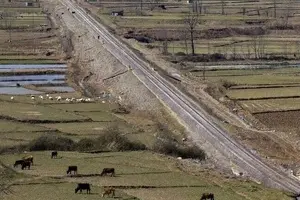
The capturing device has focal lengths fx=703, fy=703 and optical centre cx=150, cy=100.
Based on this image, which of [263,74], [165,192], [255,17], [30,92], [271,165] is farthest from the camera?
[255,17]

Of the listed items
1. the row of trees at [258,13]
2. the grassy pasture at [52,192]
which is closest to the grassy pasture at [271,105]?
the grassy pasture at [52,192]

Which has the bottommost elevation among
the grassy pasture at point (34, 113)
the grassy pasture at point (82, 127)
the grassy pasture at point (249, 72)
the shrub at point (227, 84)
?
the grassy pasture at point (249, 72)

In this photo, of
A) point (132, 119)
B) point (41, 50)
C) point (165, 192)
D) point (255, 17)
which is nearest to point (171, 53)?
point (41, 50)

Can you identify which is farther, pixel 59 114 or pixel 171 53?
pixel 171 53

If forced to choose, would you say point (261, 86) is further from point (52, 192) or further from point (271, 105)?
point (52, 192)

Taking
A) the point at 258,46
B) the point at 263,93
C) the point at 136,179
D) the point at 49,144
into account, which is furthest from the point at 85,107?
the point at 258,46

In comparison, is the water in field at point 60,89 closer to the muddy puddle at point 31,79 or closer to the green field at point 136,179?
the muddy puddle at point 31,79

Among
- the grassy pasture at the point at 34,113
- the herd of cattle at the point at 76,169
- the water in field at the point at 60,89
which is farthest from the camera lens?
the water in field at the point at 60,89

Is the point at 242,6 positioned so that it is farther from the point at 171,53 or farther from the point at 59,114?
the point at 59,114
